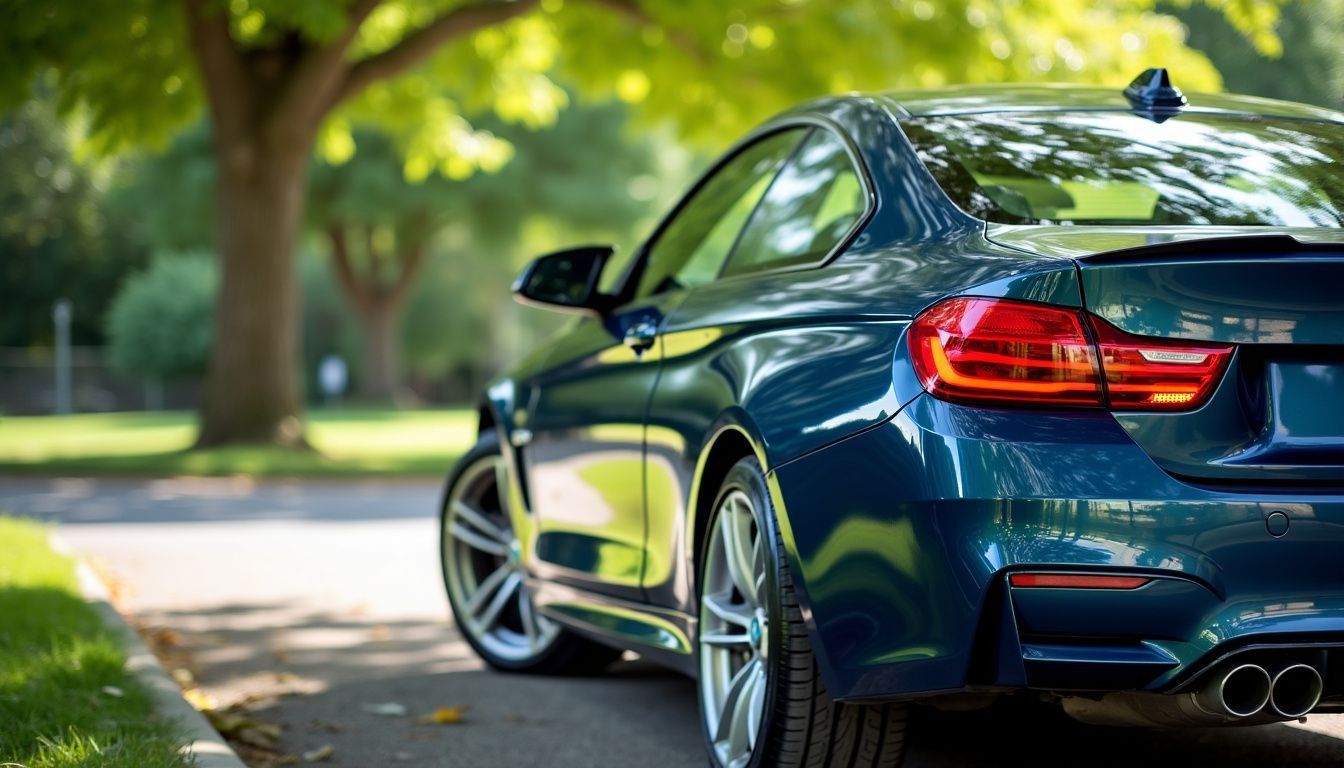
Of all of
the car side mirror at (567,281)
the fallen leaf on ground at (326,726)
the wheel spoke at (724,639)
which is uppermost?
the car side mirror at (567,281)

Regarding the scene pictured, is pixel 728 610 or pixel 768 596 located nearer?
pixel 768 596

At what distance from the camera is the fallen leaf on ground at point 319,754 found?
15.5 feet

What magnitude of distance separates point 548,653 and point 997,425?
3065 mm

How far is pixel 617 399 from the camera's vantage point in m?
4.93

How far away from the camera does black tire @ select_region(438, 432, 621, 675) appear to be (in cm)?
586

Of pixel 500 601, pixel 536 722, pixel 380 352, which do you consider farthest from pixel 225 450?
pixel 380 352

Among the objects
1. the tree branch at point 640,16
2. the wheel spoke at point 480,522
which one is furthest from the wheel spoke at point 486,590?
the tree branch at point 640,16

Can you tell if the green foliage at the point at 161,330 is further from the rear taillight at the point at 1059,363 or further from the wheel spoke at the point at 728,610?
the rear taillight at the point at 1059,363

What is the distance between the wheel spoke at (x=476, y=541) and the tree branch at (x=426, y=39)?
38.2ft

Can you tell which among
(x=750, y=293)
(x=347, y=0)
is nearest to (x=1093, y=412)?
(x=750, y=293)

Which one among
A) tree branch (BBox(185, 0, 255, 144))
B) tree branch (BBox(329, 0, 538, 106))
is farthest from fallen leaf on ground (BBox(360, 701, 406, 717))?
tree branch (BBox(185, 0, 255, 144))

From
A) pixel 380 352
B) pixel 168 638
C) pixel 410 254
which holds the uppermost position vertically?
pixel 168 638

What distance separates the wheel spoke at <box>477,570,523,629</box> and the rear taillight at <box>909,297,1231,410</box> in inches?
118

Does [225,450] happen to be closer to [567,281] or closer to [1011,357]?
[567,281]
